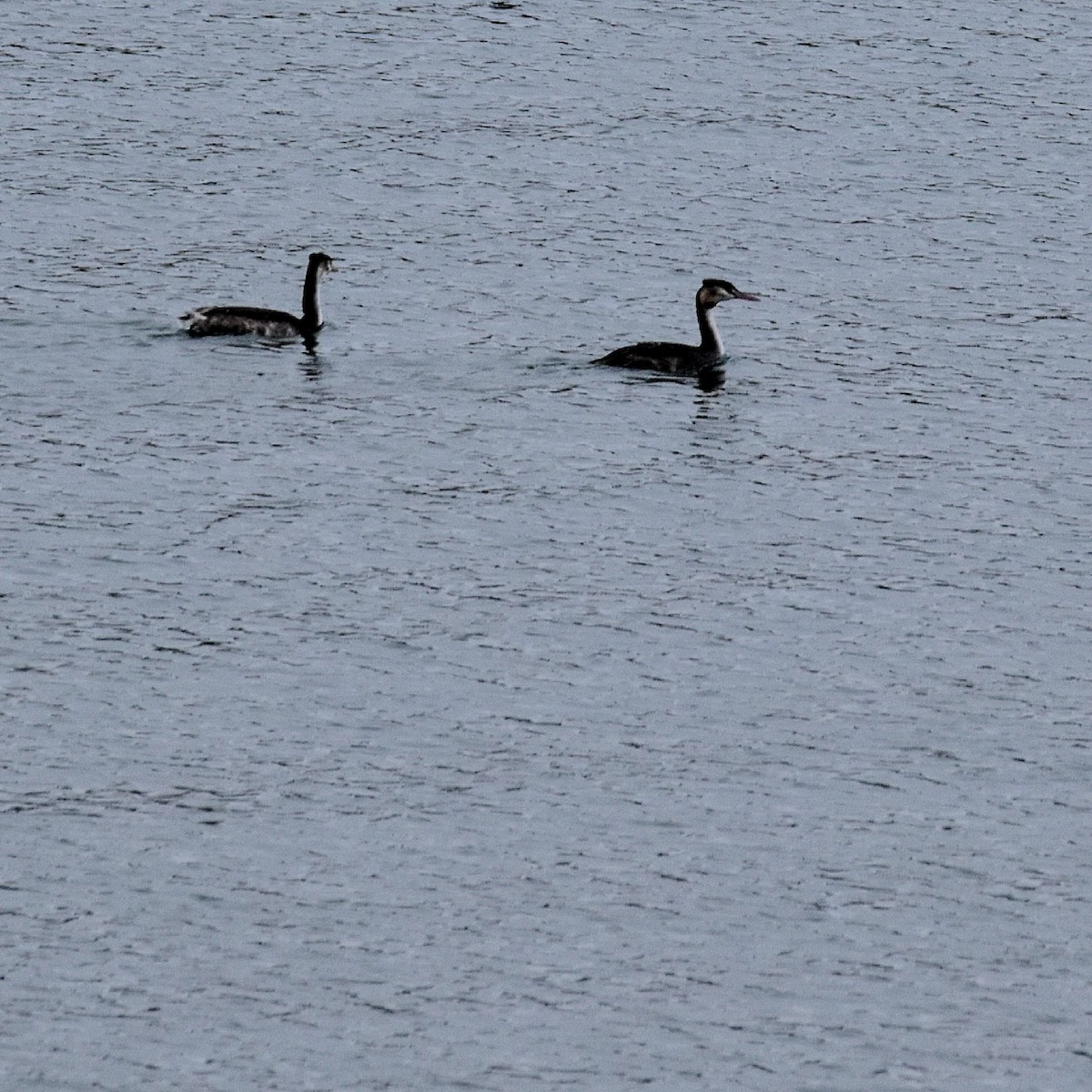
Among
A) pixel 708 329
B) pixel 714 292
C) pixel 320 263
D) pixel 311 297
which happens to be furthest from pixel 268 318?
pixel 714 292

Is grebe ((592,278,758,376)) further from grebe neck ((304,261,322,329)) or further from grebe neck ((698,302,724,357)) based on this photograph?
grebe neck ((304,261,322,329))

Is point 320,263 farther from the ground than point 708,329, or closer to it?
farther from the ground

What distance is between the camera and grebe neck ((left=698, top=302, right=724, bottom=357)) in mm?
36062

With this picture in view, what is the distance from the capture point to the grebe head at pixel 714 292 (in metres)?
36.1

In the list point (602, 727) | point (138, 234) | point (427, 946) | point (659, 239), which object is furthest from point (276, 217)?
point (427, 946)

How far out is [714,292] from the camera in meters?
36.1

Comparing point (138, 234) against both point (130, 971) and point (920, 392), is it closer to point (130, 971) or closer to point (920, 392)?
point (920, 392)

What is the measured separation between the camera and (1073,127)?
4750cm

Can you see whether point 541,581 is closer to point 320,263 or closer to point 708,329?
point 708,329

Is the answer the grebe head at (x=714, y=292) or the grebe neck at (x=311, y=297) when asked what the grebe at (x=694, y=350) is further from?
the grebe neck at (x=311, y=297)

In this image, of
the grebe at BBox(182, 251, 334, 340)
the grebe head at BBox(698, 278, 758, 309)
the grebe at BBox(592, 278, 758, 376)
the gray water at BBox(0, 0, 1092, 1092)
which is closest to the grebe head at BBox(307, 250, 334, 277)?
the grebe at BBox(182, 251, 334, 340)

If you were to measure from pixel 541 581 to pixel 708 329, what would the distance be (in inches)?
371

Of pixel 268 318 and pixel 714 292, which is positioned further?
pixel 714 292

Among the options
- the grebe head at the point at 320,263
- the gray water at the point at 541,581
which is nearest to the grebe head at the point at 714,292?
the gray water at the point at 541,581
